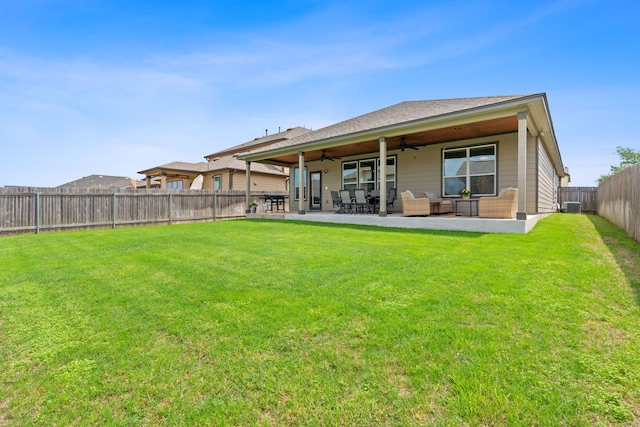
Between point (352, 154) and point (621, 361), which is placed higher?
point (352, 154)

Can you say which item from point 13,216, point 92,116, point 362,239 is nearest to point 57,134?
point 92,116

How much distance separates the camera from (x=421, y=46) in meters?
10.6

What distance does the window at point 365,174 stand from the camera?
1160 cm

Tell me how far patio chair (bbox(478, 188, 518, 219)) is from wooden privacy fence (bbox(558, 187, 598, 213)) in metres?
15.5

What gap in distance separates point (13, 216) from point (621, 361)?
1410 centimetres

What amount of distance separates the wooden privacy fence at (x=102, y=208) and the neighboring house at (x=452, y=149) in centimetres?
352

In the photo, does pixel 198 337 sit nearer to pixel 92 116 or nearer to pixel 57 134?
pixel 92 116

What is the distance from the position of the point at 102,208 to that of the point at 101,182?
2310cm

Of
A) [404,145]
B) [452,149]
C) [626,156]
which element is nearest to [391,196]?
[404,145]

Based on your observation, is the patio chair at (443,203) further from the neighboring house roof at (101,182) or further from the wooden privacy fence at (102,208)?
the neighboring house roof at (101,182)

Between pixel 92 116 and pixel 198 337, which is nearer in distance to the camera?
pixel 198 337

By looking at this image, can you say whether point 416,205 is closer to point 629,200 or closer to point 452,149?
point 452,149

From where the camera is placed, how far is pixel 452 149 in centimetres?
998

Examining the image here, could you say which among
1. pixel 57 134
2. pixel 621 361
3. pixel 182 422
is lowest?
pixel 182 422
